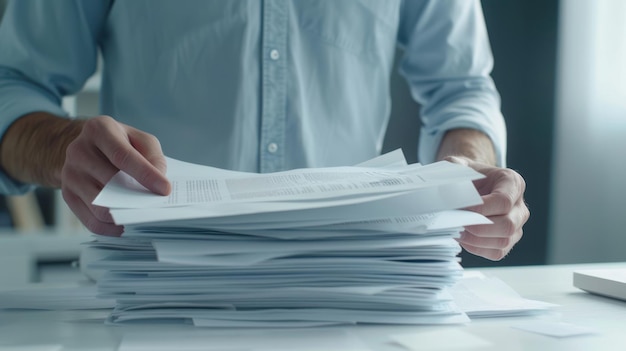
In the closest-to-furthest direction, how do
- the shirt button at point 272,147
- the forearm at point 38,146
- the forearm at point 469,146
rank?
the forearm at point 38,146, the forearm at point 469,146, the shirt button at point 272,147

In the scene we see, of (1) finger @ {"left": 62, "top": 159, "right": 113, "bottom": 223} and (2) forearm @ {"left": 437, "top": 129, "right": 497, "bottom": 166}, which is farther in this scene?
(2) forearm @ {"left": 437, "top": 129, "right": 497, "bottom": 166}

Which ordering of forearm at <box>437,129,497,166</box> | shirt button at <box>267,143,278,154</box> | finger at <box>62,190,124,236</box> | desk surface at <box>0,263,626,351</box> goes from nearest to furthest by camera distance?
desk surface at <box>0,263,626,351</box>, finger at <box>62,190,124,236</box>, forearm at <box>437,129,497,166</box>, shirt button at <box>267,143,278,154</box>

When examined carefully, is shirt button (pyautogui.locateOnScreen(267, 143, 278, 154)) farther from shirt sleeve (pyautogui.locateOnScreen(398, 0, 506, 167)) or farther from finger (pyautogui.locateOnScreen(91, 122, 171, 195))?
finger (pyautogui.locateOnScreen(91, 122, 171, 195))

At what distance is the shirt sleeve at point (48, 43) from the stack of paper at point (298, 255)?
56 centimetres

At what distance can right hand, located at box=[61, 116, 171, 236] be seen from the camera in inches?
22.3

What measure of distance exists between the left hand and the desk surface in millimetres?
90

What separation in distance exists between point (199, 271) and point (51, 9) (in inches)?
28.7

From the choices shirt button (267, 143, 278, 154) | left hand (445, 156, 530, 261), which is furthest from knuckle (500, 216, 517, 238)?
shirt button (267, 143, 278, 154)

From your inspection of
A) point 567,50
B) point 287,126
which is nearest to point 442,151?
point 287,126

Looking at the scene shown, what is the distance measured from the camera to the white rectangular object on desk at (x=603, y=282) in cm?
70

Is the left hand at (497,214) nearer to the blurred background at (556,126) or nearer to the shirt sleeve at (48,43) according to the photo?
the shirt sleeve at (48,43)

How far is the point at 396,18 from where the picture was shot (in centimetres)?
127

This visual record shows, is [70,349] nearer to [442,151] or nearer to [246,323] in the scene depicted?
[246,323]

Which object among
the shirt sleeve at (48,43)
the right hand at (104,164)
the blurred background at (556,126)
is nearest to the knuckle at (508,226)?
the right hand at (104,164)
